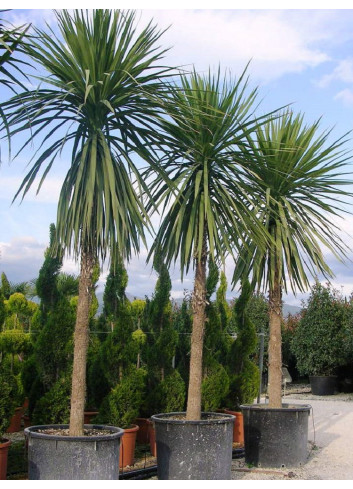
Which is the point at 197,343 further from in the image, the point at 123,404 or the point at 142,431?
the point at 142,431

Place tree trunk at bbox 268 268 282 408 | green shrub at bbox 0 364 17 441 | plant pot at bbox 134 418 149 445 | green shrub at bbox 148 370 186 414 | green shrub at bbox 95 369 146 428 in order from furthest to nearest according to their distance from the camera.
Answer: plant pot at bbox 134 418 149 445, green shrub at bbox 148 370 186 414, tree trunk at bbox 268 268 282 408, green shrub at bbox 95 369 146 428, green shrub at bbox 0 364 17 441

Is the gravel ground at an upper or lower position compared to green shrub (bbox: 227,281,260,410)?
lower

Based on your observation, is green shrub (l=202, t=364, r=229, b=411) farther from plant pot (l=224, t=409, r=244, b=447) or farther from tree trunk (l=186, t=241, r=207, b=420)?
tree trunk (l=186, t=241, r=207, b=420)

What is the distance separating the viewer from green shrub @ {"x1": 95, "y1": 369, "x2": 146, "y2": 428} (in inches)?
292

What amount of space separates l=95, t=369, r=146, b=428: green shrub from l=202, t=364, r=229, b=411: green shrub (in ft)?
4.77

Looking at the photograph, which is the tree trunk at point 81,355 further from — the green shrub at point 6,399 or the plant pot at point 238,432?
the plant pot at point 238,432

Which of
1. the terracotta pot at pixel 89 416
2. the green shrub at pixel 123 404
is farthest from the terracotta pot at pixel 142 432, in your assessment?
the green shrub at pixel 123 404

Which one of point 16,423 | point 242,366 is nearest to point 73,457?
point 16,423

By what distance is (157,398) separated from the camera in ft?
27.5

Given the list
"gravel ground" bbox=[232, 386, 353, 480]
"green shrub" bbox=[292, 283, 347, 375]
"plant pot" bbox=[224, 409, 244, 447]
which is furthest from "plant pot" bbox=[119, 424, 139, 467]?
"green shrub" bbox=[292, 283, 347, 375]

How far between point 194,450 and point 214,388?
280cm

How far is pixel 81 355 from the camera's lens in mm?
5438

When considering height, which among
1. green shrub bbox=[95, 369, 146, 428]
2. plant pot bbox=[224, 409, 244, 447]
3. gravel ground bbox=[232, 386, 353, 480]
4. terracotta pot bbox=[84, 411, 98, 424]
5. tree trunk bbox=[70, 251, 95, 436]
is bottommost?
gravel ground bbox=[232, 386, 353, 480]

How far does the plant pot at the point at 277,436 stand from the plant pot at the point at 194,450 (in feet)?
4.82
